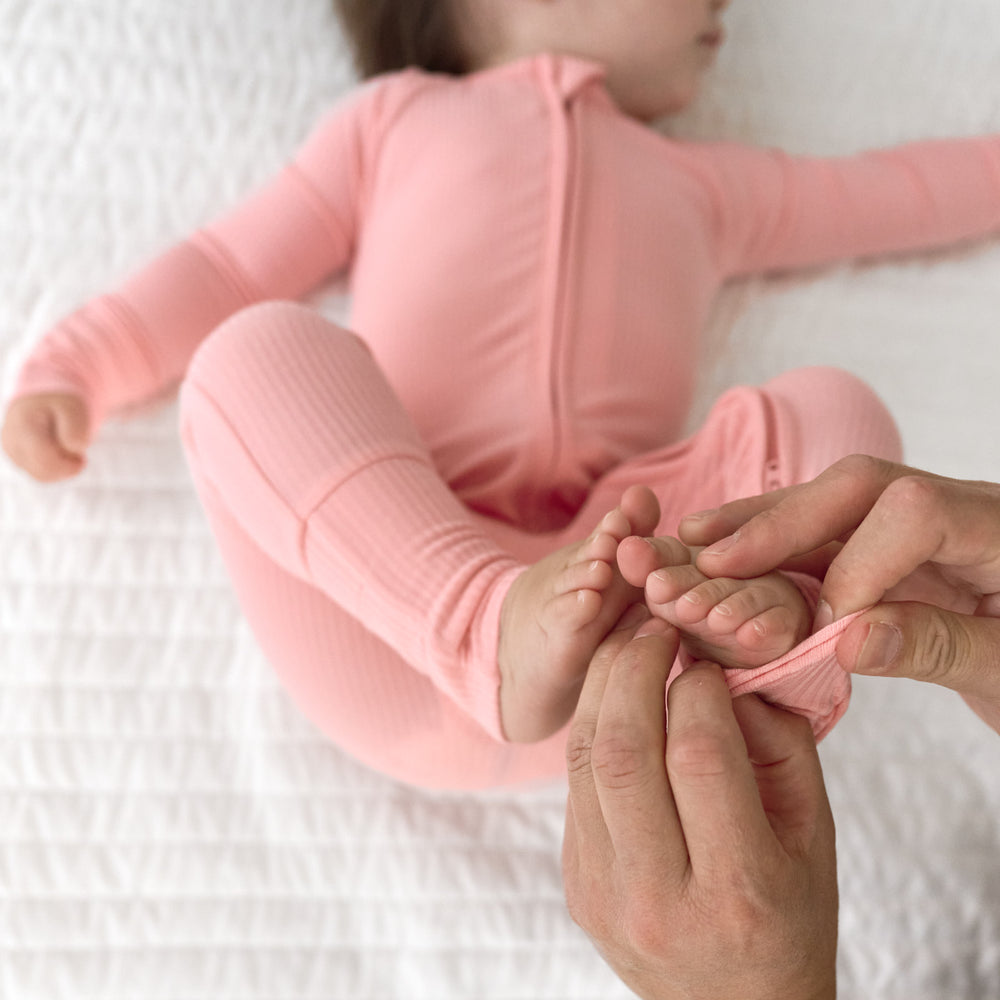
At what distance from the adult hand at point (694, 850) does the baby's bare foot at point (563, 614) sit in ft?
0.14

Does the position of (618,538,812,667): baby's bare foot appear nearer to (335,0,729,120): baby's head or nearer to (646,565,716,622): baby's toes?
(646,565,716,622): baby's toes

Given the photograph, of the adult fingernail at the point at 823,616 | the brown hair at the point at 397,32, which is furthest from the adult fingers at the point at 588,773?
the brown hair at the point at 397,32

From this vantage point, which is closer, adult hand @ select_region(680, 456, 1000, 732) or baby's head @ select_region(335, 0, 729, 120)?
adult hand @ select_region(680, 456, 1000, 732)

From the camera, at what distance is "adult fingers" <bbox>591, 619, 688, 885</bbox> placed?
467 millimetres

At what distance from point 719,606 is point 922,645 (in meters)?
0.10

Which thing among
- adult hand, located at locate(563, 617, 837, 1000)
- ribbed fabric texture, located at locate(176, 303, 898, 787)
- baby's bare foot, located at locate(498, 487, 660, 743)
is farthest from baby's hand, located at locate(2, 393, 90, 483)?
adult hand, located at locate(563, 617, 837, 1000)

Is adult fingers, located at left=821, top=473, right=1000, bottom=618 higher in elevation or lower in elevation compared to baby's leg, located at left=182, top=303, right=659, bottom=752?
higher

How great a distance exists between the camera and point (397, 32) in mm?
1116

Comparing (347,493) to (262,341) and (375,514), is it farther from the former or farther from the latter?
(262,341)

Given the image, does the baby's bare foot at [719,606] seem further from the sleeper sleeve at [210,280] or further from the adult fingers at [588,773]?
the sleeper sleeve at [210,280]

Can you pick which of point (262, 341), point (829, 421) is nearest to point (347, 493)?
point (262, 341)

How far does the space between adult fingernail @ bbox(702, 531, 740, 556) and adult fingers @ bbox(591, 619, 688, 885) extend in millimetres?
72

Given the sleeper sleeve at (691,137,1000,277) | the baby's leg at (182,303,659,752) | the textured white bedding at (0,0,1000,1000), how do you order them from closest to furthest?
the baby's leg at (182,303,659,752) < the textured white bedding at (0,0,1000,1000) < the sleeper sleeve at (691,137,1000,277)

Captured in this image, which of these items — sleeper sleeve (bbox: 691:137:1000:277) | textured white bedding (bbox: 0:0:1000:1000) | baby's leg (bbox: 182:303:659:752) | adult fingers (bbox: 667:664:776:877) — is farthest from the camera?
sleeper sleeve (bbox: 691:137:1000:277)
